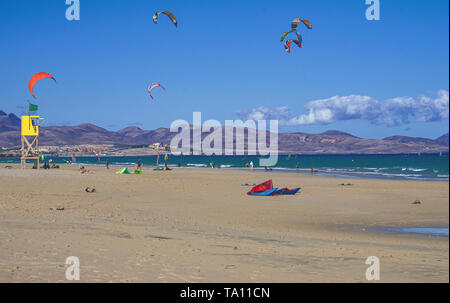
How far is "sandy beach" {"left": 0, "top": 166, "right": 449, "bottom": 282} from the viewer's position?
6.28 m

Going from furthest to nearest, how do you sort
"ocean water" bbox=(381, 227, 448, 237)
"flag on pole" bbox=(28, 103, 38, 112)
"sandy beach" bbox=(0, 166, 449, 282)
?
"flag on pole" bbox=(28, 103, 38, 112) → "ocean water" bbox=(381, 227, 448, 237) → "sandy beach" bbox=(0, 166, 449, 282)

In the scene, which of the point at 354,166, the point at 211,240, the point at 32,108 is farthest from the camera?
the point at 354,166

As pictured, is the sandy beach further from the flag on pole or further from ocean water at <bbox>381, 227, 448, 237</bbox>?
the flag on pole

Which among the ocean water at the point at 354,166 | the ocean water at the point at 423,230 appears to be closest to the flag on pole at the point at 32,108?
the ocean water at the point at 354,166

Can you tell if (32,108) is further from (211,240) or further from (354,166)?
(354,166)

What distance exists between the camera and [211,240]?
9.10 m

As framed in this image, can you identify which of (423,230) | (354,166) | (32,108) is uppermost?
(32,108)

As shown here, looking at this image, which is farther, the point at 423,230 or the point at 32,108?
the point at 32,108

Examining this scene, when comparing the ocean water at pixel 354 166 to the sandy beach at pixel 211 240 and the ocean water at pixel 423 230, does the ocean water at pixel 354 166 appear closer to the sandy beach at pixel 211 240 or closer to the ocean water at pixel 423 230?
the sandy beach at pixel 211 240

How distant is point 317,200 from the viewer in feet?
63.0

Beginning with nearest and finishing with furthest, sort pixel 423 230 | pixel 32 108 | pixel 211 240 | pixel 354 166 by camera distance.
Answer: pixel 211 240
pixel 423 230
pixel 32 108
pixel 354 166

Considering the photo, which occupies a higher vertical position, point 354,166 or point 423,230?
point 354,166

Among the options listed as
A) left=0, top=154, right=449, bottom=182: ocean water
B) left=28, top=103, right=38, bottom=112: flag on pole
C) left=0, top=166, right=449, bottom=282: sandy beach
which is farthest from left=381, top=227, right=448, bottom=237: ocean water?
left=28, top=103, right=38, bottom=112: flag on pole

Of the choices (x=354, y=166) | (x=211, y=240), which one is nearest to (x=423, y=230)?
(x=211, y=240)
